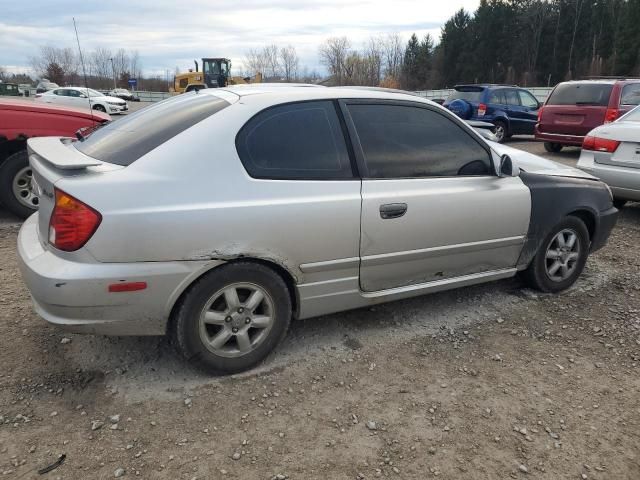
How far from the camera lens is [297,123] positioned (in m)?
2.87

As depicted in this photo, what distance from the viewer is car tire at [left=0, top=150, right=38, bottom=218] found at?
16.9 ft

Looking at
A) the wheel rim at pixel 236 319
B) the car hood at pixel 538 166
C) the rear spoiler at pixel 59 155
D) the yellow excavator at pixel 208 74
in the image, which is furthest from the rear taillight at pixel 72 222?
the yellow excavator at pixel 208 74

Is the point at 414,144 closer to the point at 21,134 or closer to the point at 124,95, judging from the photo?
the point at 21,134

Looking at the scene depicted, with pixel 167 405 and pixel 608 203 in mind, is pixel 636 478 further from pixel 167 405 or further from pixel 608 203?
pixel 608 203

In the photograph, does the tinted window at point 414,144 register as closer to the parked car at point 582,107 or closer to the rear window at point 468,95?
the parked car at point 582,107

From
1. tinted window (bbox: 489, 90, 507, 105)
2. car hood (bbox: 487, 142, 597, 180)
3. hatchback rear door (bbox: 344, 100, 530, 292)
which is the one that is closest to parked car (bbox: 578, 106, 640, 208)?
car hood (bbox: 487, 142, 597, 180)

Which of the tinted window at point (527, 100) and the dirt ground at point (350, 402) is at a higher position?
the tinted window at point (527, 100)

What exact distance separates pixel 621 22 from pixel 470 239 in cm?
5476

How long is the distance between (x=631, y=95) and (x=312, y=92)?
378 inches

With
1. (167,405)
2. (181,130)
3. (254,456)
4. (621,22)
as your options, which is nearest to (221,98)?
(181,130)

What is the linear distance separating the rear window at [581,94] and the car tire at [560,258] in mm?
7384

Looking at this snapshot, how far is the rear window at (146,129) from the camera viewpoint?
269cm

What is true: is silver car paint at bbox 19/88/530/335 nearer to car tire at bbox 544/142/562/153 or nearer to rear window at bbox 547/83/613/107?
rear window at bbox 547/83/613/107

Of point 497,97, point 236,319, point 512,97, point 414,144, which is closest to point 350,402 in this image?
point 236,319
